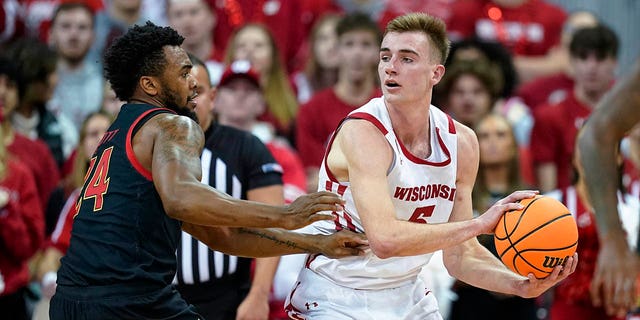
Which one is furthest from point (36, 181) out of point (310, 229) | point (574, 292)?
point (574, 292)

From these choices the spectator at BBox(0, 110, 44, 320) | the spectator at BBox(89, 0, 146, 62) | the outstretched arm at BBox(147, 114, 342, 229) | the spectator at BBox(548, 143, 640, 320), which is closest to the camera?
the outstretched arm at BBox(147, 114, 342, 229)

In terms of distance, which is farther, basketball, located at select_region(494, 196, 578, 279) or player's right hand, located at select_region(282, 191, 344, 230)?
basketball, located at select_region(494, 196, 578, 279)

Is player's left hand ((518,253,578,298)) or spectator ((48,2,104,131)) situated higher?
spectator ((48,2,104,131))

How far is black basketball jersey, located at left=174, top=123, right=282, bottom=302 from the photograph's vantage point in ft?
21.3

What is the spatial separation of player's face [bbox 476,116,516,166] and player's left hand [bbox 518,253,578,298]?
11.5 feet

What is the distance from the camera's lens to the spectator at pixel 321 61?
33.7ft

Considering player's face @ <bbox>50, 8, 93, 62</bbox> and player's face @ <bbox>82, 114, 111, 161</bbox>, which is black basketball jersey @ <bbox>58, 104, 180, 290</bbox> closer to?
player's face @ <bbox>82, 114, 111, 161</bbox>

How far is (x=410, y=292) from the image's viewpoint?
18.2 feet

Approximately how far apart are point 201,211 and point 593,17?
26.0ft

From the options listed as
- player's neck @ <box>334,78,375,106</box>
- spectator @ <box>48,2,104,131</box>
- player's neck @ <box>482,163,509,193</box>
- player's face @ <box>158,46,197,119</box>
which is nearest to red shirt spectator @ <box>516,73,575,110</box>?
player's neck @ <box>482,163,509,193</box>

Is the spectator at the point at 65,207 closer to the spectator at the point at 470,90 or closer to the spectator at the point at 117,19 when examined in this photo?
the spectator at the point at 117,19

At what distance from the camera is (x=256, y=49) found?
9773 mm

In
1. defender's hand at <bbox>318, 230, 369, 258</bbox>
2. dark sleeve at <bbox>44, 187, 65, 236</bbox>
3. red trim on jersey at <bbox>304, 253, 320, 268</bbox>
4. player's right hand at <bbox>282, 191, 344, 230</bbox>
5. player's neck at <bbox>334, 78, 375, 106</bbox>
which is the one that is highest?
player's right hand at <bbox>282, 191, 344, 230</bbox>

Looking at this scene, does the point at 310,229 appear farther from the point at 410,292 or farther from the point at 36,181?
the point at 36,181
